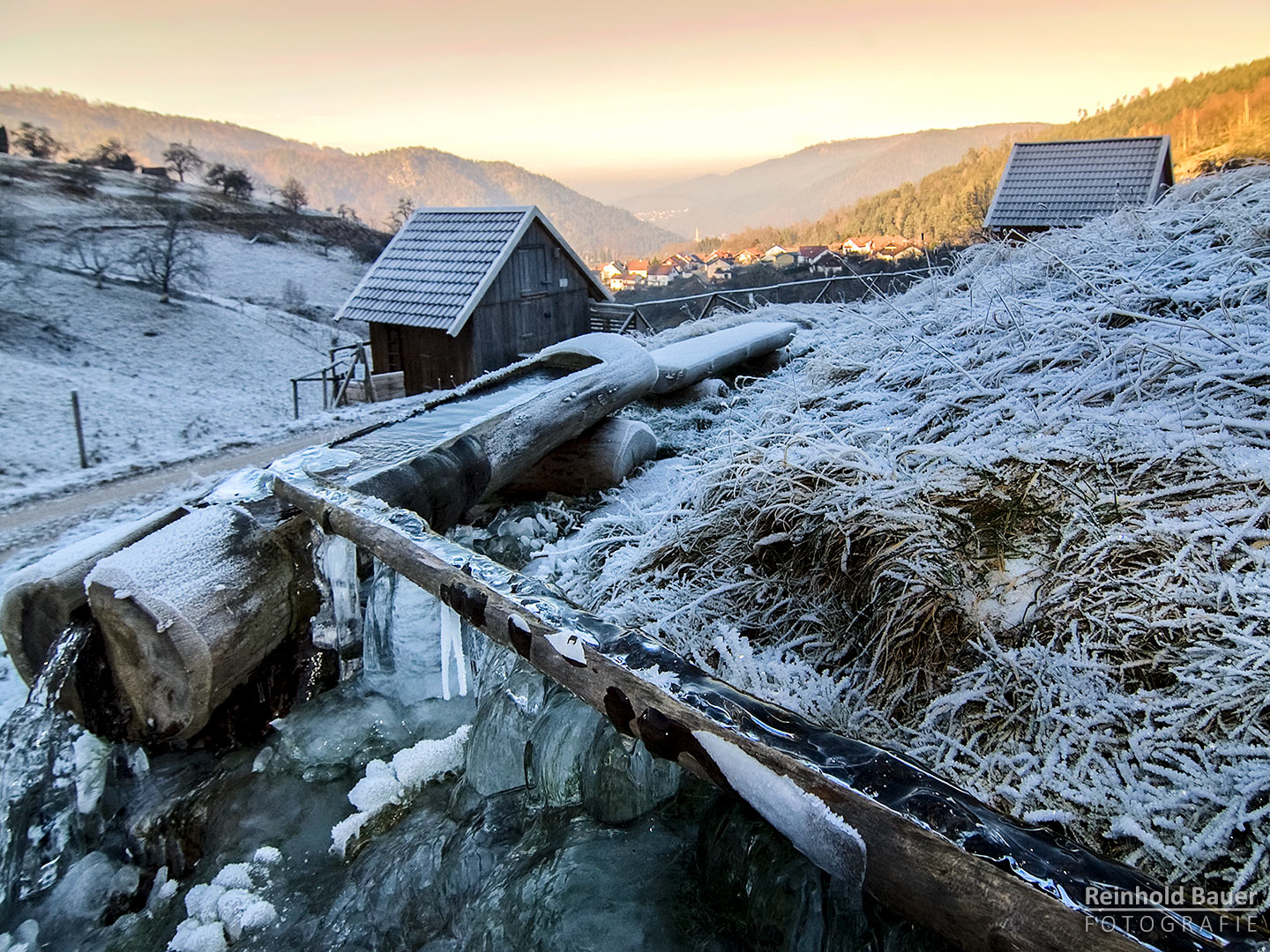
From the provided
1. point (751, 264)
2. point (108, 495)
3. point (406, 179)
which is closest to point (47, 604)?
point (108, 495)

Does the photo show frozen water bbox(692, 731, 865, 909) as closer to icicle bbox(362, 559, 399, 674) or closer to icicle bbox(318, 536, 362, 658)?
icicle bbox(362, 559, 399, 674)

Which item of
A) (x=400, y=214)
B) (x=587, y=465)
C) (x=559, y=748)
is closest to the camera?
(x=559, y=748)

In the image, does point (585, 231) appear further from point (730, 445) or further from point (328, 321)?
point (730, 445)

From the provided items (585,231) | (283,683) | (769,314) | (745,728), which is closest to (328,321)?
(769,314)

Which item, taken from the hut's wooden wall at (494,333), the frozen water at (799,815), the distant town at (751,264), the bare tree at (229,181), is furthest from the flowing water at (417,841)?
the bare tree at (229,181)

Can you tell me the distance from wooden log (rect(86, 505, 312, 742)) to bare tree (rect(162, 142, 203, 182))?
4976 cm

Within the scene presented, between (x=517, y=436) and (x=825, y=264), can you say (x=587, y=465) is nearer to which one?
(x=517, y=436)

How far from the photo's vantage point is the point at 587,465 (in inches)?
201

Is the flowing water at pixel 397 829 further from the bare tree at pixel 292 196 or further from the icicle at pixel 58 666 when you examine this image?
the bare tree at pixel 292 196

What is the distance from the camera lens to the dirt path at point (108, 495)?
7004mm

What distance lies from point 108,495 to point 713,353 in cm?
702

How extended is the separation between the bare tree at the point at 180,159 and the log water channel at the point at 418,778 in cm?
4923

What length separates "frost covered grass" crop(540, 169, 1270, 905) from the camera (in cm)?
175

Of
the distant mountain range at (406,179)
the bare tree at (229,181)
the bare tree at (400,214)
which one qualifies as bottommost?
the bare tree at (400,214)
